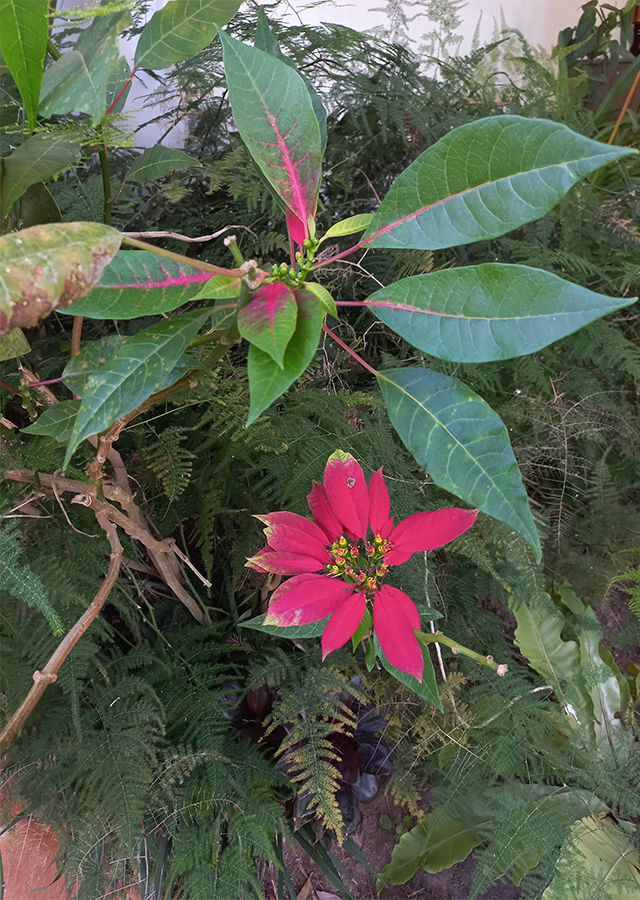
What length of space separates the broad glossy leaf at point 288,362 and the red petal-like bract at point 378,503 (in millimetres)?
204

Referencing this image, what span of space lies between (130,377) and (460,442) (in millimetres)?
211

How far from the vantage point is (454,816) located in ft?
3.06

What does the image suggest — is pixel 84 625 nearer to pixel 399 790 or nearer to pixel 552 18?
pixel 399 790

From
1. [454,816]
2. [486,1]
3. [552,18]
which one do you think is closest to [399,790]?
[454,816]

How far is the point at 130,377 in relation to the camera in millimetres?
334

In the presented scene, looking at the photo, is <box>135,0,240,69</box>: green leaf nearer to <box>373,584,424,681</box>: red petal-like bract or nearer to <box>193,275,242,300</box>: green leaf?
<box>193,275,242,300</box>: green leaf

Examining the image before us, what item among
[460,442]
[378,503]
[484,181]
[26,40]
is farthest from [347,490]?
[26,40]

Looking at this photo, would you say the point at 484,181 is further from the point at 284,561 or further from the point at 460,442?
the point at 284,561

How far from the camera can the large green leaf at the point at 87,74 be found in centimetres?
31

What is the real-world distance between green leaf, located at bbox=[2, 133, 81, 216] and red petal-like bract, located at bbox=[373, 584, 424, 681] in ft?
1.45

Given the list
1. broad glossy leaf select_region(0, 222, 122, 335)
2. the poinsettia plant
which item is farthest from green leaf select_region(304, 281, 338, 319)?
broad glossy leaf select_region(0, 222, 122, 335)

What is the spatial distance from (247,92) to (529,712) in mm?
988

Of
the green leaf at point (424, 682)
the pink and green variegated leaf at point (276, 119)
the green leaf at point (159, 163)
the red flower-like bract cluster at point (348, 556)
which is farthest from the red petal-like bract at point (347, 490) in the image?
the green leaf at point (159, 163)

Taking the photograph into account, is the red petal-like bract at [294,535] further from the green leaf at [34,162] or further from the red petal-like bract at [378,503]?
the green leaf at [34,162]
